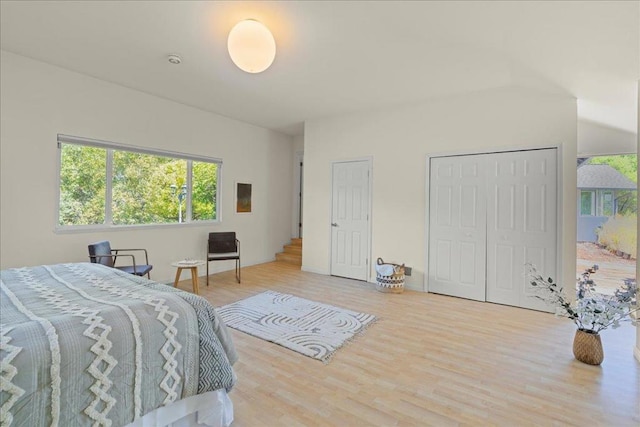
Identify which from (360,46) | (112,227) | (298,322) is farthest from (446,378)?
(112,227)

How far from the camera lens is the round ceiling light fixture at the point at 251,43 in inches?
91.7

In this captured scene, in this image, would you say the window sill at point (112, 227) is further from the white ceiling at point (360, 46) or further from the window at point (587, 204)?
the window at point (587, 204)

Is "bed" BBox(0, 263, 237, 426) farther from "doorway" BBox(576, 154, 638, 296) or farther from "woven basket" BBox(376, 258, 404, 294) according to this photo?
"doorway" BBox(576, 154, 638, 296)

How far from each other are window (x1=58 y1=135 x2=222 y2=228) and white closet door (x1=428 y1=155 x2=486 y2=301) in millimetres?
3677

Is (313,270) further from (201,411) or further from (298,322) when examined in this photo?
(201,411)

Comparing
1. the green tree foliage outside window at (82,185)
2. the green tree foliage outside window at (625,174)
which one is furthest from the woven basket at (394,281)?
the green tree foliage outside window at (82,185)

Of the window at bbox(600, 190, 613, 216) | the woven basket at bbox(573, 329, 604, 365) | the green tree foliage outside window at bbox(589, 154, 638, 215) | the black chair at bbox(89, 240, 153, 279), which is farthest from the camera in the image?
the window at bbox(600, 190, 613, 216)

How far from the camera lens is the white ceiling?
7.14 ft

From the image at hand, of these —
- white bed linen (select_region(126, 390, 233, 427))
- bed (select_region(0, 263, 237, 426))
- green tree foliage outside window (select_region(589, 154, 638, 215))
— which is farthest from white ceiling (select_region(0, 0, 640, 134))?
white bed linen (select_region(126, 390, 233, 427))

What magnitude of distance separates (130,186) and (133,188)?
5 centimetres

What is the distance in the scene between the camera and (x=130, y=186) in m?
4.13

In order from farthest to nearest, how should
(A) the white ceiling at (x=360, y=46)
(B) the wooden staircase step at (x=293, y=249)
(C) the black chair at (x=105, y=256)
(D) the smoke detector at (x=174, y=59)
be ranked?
(B) the wooden staircase step at (x=293, y=249) < (C) the black chair at (x=105, y=256) < (D) the smoke detector at (x=174, y=59) < (A) the white ceiling at (x=360, y=46)

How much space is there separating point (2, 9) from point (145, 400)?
3.26 meters

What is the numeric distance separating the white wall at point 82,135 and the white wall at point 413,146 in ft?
4.69
